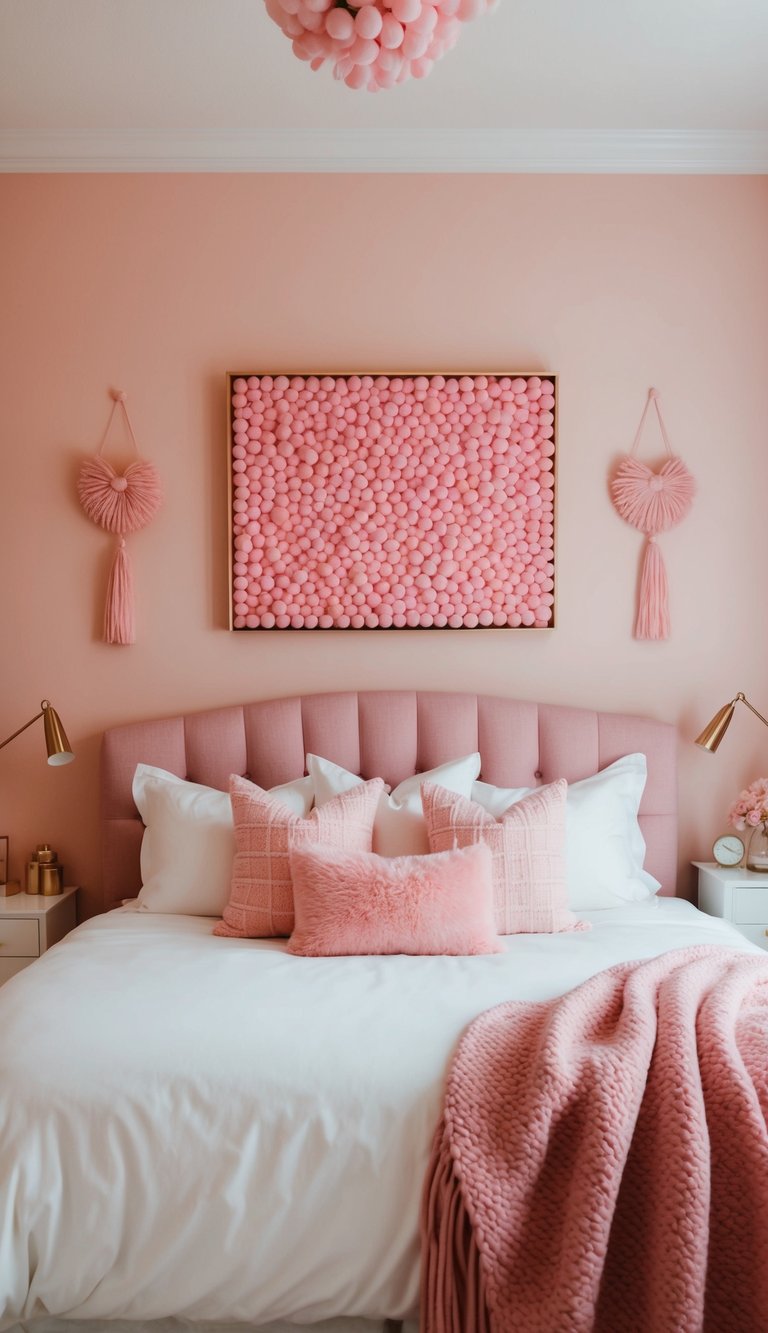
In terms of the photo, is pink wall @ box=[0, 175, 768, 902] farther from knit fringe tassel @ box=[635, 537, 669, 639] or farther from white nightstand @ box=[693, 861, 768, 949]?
white nightstand @ box=[693, 861, 768, 949]

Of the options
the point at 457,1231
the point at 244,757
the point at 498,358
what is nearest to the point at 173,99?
the point at 498,358

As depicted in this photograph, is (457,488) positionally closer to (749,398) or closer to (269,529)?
(269,529)

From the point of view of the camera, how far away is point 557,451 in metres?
3.35

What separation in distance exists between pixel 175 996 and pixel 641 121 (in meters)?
2.85

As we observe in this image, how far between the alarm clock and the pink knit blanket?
147 centimetres

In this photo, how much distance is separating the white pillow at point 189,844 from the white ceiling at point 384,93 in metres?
1.98

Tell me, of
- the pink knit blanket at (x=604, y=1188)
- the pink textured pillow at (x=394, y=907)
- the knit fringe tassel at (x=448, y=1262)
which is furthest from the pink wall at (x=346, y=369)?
the knit fringe tassel at (x=448, y=1262)

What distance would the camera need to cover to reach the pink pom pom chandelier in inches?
69.3

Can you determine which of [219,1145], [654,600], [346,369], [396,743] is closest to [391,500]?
[346,369]

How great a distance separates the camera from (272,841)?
107 inches

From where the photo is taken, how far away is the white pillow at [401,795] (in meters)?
2.88

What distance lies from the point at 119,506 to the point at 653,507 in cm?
169

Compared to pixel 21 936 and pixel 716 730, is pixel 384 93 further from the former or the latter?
pixel 21 936

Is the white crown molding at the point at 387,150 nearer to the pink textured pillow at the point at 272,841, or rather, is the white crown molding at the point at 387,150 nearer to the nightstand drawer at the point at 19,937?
the pink textured pillow at the point at 272,841
